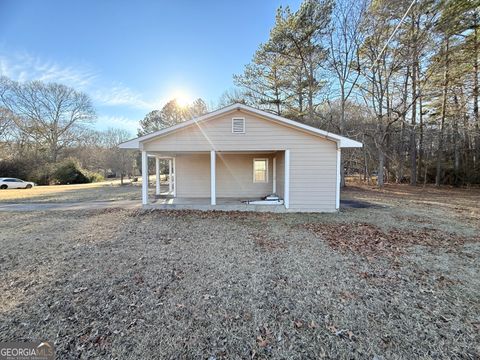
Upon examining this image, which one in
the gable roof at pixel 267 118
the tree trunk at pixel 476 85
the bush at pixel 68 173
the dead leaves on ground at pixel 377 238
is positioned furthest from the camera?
the bush at pixel 68 173

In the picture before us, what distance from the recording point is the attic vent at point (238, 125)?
27.6ft

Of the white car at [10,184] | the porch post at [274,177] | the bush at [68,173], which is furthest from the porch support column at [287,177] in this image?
the bush at [68,173]

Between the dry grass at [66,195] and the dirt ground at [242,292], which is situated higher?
the dry grass at [66,195]

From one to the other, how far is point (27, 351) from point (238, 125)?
302 inches

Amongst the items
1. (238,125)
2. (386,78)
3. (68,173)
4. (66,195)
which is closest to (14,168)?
(68,173)

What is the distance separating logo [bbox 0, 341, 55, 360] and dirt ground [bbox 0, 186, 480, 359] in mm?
67

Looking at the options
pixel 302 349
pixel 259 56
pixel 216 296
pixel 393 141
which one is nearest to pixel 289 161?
pixel 216 296

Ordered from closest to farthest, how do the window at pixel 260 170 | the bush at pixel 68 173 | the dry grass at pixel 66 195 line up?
the window at pixel 260 170 < the dry grass at pixel 66 195 < the bush at pixel 68 173

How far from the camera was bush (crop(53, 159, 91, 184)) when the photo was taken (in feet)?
86.7

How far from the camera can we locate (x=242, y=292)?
3100 millimetres

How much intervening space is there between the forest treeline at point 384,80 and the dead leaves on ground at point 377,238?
11.5 metres

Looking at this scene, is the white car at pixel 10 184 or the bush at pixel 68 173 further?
the bush at pixel 68 173

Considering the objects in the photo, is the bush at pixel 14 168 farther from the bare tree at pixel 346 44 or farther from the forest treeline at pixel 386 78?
the bare tree at pixel 346 44

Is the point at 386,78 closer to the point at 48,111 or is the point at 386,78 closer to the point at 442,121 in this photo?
the point at 442,121
